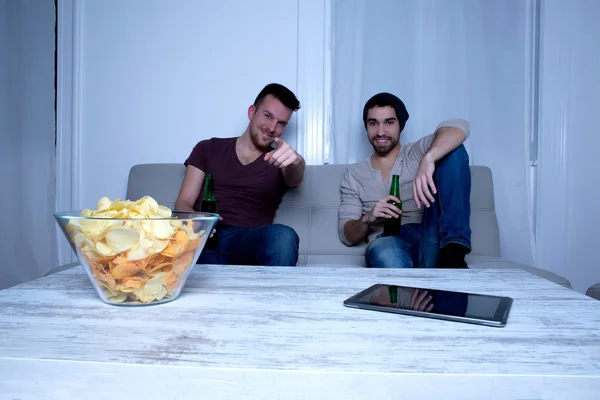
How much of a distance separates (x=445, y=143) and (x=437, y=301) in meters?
0.99

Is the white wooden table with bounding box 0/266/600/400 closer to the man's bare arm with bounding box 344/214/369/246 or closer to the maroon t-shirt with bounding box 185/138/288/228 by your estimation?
the man's bare arm with bounding box 344/214/369/246

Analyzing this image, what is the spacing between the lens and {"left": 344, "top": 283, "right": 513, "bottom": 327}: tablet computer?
22.0 inches

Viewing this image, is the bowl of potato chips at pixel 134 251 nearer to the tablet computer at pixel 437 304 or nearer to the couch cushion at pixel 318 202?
the tablet computer at pixel 437 304

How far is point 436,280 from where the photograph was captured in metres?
0.85

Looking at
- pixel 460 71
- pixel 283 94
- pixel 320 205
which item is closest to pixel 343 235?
pixel 320 205

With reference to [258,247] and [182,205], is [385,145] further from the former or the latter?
[182,205]

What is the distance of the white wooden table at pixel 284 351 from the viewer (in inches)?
15.4

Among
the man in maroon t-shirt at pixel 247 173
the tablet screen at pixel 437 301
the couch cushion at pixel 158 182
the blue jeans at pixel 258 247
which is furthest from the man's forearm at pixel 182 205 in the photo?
the tablet screen at pixel 437 301

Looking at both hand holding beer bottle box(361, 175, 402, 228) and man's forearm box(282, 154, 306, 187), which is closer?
hand holding beer bottle box(361, 175, 402, 228)

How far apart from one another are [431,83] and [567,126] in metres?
0.71

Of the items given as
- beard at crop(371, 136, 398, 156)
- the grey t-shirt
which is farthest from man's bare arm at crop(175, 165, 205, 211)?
beard at crop(371, 136, 398, 156)

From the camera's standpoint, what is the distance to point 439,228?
4.84 ft

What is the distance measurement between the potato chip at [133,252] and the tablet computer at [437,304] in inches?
10.6

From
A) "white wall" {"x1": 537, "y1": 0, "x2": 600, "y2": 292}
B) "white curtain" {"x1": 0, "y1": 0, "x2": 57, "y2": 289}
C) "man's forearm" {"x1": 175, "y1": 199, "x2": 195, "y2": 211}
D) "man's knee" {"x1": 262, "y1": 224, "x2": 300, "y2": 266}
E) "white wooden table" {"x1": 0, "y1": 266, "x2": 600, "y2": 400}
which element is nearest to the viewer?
"white wooden table" {"x1": 0, "y1": 266, "x2": 600, "y2": 400}
